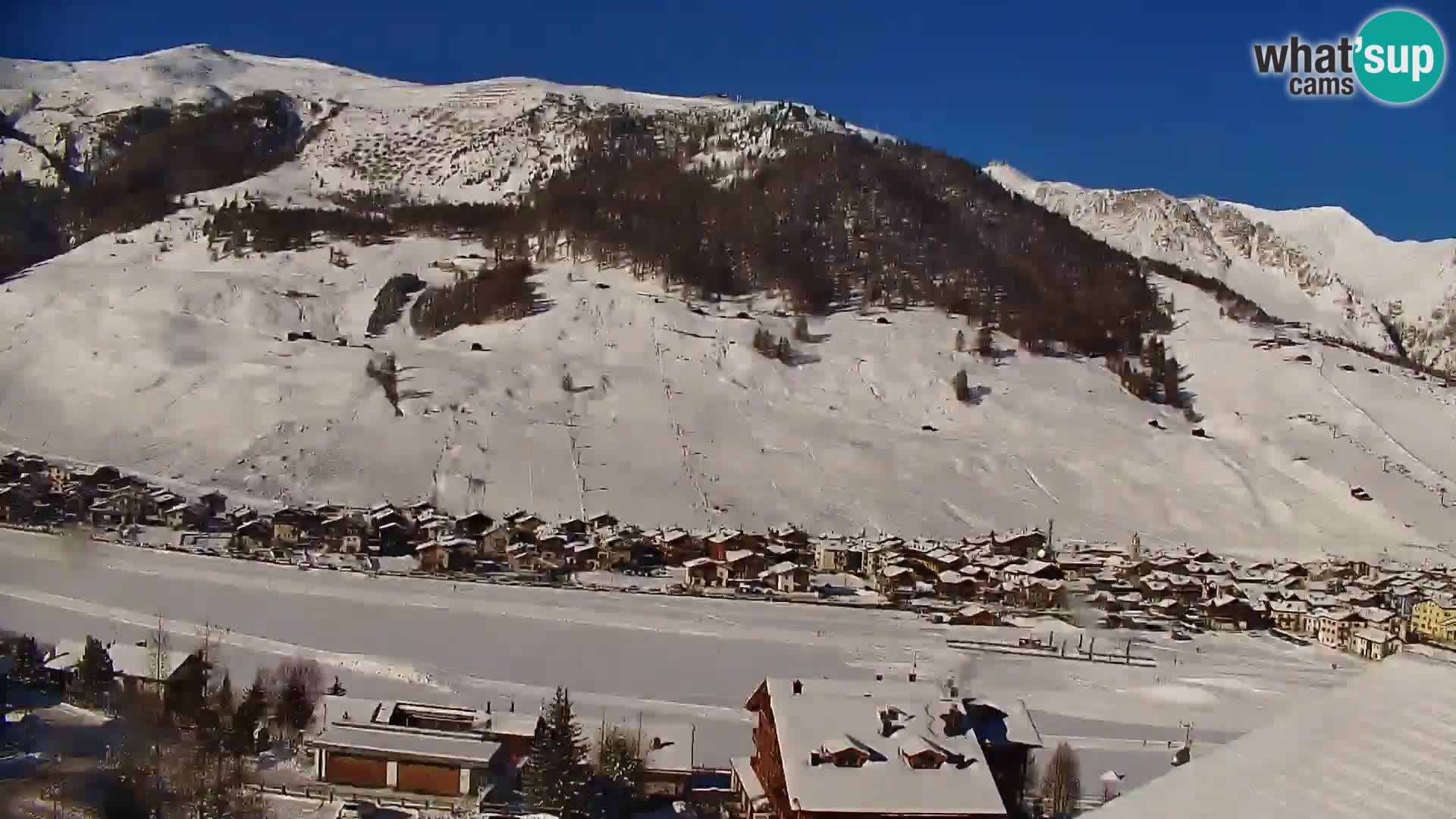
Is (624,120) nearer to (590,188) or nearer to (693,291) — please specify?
(590,188)

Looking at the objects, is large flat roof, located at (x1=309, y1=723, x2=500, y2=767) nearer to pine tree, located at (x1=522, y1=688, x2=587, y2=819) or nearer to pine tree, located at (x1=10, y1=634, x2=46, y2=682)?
pine tree, located at (x1=522, y1=688, x2=587, y2=819)

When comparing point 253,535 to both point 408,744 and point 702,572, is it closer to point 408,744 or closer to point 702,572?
point 702,572

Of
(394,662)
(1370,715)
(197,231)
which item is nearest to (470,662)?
(394,662)

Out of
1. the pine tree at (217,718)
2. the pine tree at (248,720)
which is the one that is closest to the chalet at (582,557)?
the pine tree at (248,720)

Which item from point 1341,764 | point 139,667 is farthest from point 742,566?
point 1341,764

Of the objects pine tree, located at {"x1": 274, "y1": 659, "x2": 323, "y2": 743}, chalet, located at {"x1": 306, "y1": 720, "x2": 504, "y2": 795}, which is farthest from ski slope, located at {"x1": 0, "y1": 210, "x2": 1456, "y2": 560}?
chalet, located at {"x1": 306, "y1": 720, "x2": 504, "y2": 795}

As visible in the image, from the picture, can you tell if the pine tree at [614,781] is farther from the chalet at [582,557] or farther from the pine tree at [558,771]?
the chalet at [582,557]
